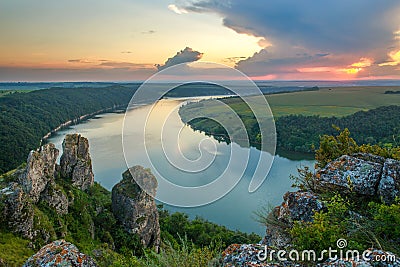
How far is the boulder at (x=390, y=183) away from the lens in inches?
164

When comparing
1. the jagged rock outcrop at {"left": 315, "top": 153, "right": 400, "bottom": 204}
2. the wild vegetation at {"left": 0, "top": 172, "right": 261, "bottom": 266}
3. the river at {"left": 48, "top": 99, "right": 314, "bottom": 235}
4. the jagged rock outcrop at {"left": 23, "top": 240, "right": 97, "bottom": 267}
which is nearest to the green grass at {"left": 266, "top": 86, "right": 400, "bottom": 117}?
the river at {"left": 48, "top": 99, "right": 314, "bottom": 235}

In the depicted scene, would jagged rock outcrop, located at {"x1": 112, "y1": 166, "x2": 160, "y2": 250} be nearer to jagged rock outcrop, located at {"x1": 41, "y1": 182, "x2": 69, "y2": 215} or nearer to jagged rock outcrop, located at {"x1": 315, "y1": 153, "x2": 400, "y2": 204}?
jagged rock outcrop, located at {"x1": 41, "y1": 182, "x2": 69, "y2": 215}

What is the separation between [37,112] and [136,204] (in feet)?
271

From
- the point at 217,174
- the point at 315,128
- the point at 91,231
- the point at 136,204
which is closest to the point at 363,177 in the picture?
the point at 91,231

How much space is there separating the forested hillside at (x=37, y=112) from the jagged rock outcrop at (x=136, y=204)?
3294cm

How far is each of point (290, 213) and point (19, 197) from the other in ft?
48.5

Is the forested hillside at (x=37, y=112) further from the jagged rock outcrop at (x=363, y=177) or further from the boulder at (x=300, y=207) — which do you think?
the jagged rock outcrop at (x=363, y=177)

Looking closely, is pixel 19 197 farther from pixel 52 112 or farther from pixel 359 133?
pixel 52 112

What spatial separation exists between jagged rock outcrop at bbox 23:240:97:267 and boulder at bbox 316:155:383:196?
11.5 ft

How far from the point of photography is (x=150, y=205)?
2192 centimetres

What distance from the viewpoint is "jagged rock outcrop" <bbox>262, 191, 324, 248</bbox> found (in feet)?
14.0

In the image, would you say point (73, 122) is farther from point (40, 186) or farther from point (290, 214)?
point (290, 214)

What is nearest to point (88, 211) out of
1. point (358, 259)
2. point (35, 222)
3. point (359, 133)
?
point (35, 222)

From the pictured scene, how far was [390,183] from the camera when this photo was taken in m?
4.21
